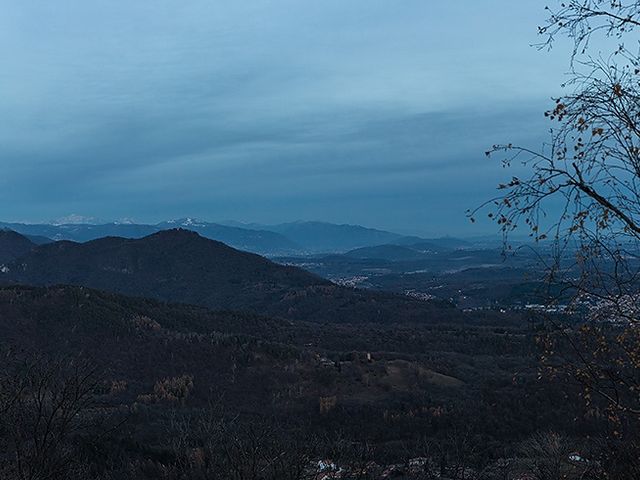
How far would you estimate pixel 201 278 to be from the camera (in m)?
135

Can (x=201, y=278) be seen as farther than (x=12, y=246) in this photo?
No

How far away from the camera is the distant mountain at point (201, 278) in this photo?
110m

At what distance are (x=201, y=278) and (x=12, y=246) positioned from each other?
81076 millimetres

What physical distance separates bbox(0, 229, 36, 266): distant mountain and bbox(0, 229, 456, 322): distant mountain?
66.4 ft

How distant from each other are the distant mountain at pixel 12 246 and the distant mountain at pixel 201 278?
20.2 m

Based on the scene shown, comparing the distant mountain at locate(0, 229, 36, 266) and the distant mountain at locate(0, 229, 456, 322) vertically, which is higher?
the distant mountain at locate(0, 229, 36, 266)

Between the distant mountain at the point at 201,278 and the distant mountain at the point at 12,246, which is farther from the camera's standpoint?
the distant mountain at the point at 12,246

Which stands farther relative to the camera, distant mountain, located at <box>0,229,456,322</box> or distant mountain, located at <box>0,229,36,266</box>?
distant mountain, located at <box>0,229,36,266</box>

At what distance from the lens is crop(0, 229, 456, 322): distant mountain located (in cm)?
10962

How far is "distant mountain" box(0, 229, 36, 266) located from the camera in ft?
543

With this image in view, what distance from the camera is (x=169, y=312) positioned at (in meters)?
72.6

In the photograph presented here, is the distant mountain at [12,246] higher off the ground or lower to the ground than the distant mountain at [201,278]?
higher

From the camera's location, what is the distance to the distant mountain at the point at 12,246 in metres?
166

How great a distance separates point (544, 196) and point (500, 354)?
62.7 m
